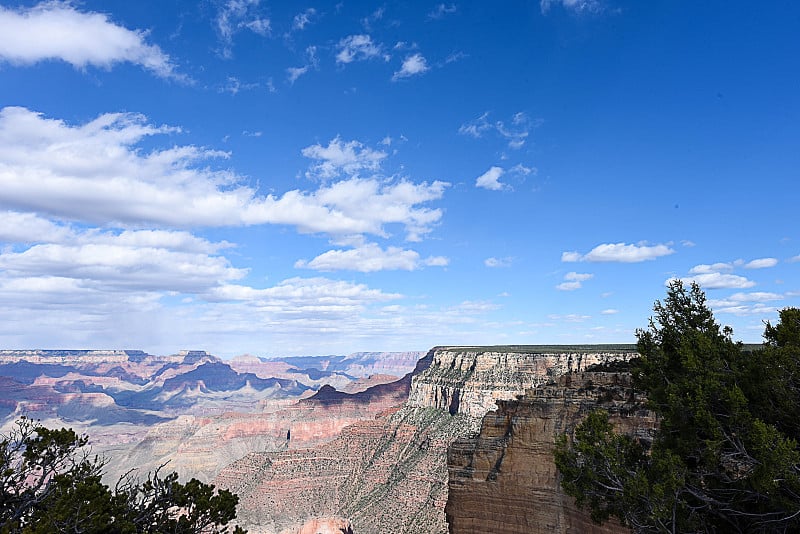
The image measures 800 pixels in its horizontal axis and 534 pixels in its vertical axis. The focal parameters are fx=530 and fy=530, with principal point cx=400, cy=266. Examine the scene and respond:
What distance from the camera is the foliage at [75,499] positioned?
40.0 ft

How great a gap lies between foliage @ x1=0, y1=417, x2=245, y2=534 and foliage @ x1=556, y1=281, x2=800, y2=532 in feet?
34.3

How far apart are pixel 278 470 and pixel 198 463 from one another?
167 ft

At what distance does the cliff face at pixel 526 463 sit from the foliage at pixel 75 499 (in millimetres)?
14523

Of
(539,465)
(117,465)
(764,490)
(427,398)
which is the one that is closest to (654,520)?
(764,490)

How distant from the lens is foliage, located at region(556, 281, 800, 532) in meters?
11.9

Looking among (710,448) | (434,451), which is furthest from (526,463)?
(434,451)

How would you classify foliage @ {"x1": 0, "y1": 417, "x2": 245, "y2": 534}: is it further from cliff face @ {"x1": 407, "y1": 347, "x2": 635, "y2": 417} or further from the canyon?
cliff face @ {"x1": 407, "y1": 347, "x2": 635, "y2": 417}

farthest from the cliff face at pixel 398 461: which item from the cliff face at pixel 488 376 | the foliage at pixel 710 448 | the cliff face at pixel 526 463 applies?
the foliage at pixel 710 448

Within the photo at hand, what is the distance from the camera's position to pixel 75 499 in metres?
12.5

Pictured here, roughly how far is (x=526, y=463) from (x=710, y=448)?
13969 millimetres

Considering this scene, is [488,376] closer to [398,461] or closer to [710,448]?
[398,461]

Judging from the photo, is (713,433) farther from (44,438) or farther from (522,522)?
(44,438)

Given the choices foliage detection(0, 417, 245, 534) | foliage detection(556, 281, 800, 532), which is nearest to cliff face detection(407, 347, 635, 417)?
foliage detection(556, 281, 800, 532)

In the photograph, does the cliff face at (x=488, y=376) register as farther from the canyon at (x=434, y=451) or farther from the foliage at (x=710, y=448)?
the foliage at (x=710, y=448)
